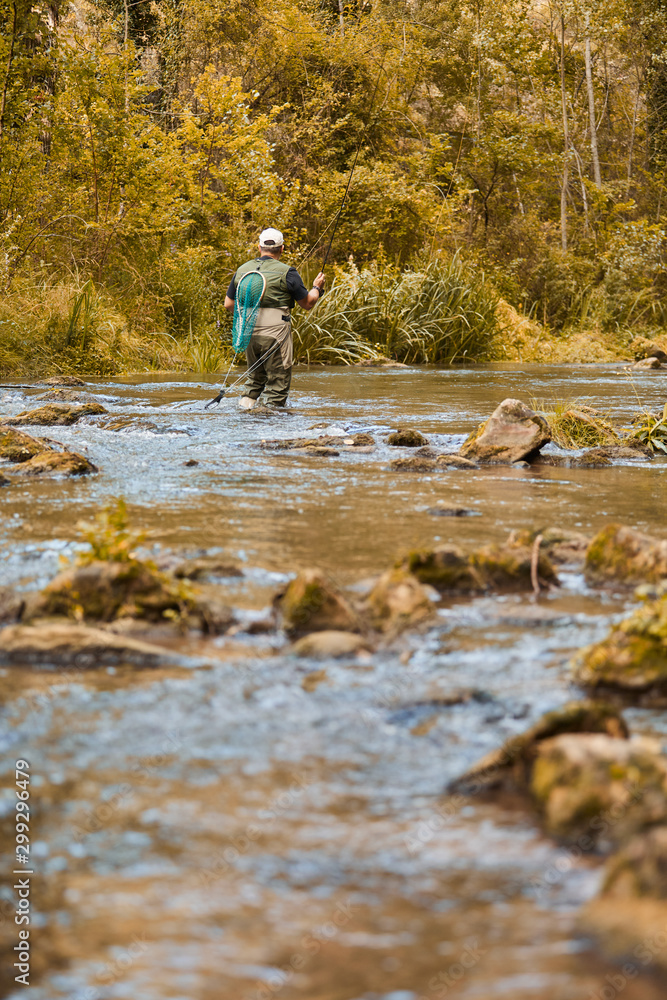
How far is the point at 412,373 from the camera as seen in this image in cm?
1514

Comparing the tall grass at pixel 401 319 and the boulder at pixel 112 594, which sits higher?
the tall grass at pixel 401 319

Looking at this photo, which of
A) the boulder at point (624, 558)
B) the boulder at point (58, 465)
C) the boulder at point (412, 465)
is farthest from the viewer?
the boulder at point (412, 465)

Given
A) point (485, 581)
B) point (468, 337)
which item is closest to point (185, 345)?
point (468, 337)

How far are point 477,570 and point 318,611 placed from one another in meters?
0.87

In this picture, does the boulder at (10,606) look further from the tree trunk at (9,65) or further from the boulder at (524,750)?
the tree trunk at (9,65)

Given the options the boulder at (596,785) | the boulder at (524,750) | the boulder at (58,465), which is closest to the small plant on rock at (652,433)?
the boulder at (58,465)

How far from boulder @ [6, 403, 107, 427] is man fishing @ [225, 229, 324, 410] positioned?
1768 mm

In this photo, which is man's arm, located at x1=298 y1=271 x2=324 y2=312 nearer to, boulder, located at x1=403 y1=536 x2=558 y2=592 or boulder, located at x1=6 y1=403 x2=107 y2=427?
boulder, located at x1=6 y1=403 x2=107 y2=427

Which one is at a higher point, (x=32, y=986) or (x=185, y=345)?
(x=185, y=345)

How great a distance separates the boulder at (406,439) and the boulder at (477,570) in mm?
3922

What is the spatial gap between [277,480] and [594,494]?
1.94 metres

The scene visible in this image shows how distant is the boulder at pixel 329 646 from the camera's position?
310 centimetres

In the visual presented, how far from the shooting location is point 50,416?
886cm

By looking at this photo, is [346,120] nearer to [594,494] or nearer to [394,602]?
[594,494]
